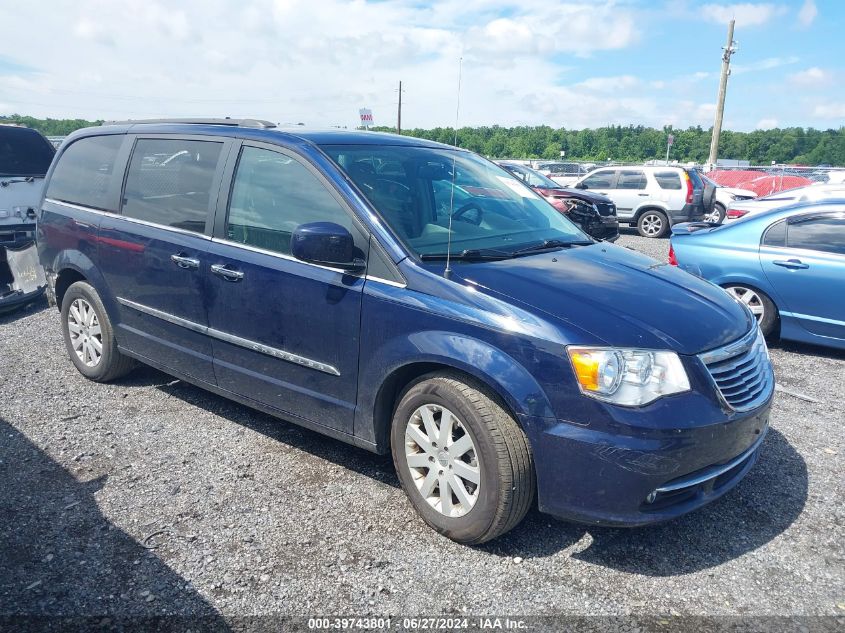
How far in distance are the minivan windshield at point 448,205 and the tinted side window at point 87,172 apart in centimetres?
205

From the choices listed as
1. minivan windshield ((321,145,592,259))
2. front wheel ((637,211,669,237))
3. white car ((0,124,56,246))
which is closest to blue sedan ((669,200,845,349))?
minivan windshield ((321,145,592,259))

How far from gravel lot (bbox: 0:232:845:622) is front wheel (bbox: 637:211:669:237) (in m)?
11.4

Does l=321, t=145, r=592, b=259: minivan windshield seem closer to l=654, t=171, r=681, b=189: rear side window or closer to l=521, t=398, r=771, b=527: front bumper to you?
l=521, t=398, r=771, b=527: front bumper

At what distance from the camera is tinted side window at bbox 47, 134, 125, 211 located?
4.67 m

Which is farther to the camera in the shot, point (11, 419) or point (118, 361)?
point (118, 361)

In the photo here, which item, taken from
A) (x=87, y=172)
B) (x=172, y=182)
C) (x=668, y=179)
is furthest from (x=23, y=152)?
(x=668, y=179)

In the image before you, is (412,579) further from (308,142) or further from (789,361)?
(789,361)

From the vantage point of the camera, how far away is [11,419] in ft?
14.3

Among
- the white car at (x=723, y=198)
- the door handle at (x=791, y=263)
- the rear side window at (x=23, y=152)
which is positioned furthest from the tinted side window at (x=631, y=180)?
the rear side window at (x=23, y=152)

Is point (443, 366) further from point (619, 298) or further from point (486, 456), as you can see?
point (619, 298)

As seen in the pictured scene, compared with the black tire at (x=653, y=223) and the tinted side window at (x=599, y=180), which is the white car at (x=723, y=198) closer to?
the black tire at (x=653, y=223)

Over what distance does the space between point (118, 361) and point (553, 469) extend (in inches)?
139

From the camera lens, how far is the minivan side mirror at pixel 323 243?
3062 millimetres

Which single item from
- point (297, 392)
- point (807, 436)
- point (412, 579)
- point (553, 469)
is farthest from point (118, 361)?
point (807, 436)
